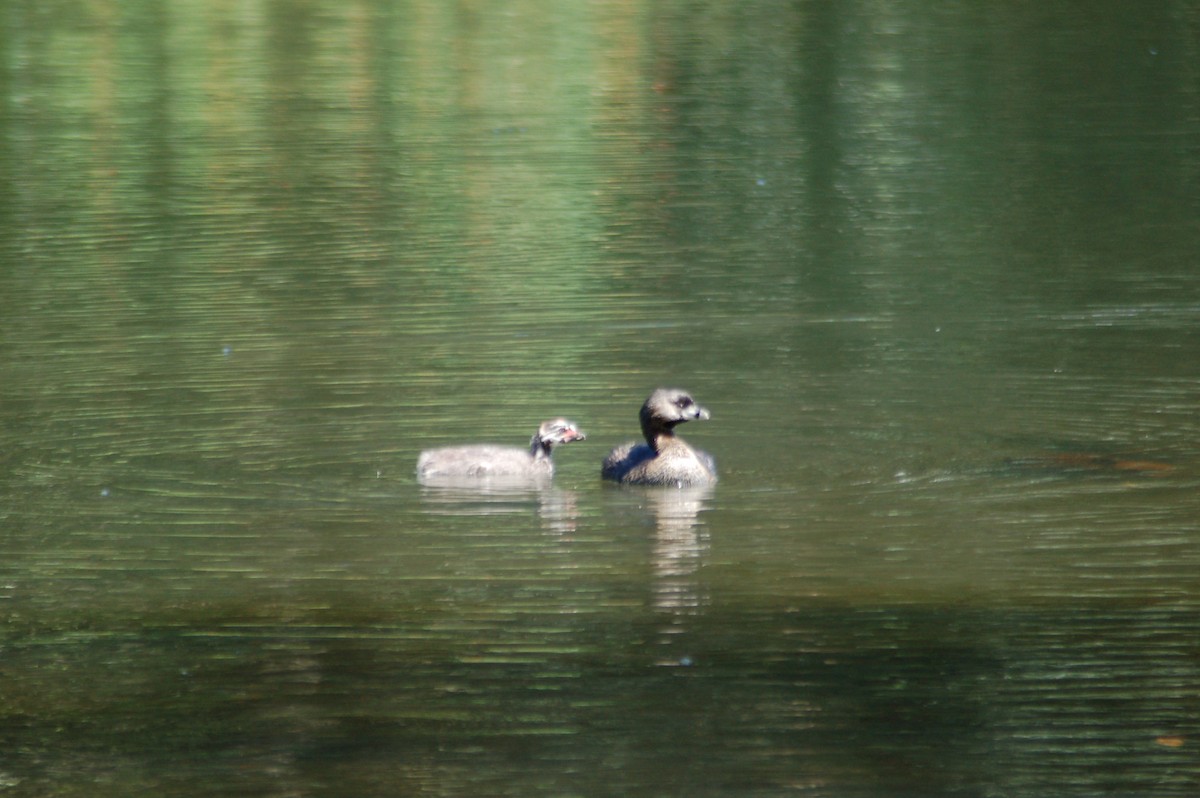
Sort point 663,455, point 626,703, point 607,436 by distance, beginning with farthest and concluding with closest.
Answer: point 607,436, point 663,455, point 626,703

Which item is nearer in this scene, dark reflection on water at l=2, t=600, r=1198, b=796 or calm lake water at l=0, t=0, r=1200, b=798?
dark reflection on water at l=2, t=600, r=1198, b=796

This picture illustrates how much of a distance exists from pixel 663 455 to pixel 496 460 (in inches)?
31.7

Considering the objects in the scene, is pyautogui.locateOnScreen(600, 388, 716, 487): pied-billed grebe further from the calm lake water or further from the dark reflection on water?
the dark reflection on water

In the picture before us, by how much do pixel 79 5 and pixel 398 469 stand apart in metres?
25.8

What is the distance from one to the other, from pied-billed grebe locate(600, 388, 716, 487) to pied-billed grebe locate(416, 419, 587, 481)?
32 centimetres

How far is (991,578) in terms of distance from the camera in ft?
28.7

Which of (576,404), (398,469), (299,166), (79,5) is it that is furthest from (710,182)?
(79,5)

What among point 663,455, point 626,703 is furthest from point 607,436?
point 626,703

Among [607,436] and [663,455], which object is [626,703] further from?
[607,436]

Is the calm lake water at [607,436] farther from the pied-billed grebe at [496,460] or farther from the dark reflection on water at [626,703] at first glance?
the pied-billed grebe at [496,460]

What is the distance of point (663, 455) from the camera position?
34.9 ft

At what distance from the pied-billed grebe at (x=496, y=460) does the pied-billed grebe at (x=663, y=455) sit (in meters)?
0.32

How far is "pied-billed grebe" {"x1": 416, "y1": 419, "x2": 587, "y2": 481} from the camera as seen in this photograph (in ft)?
34.8

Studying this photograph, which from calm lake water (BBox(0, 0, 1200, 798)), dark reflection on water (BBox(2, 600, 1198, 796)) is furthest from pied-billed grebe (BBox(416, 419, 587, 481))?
dark reflection on water (BBox(2, 600, 1198, 796))
